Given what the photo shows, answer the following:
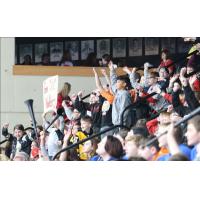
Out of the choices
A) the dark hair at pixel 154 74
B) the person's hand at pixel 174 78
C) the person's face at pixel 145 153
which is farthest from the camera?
the dark hair at pixel 154 74

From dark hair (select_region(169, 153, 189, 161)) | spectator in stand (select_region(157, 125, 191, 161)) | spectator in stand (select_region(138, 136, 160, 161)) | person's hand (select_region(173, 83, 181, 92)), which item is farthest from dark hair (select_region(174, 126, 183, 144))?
person's hand (select_region(173, 83, 181, 92))

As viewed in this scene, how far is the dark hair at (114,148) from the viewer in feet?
52.7

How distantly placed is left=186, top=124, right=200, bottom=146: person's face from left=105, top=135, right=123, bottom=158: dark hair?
3.79 feet

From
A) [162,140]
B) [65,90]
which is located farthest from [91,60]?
[162,140]

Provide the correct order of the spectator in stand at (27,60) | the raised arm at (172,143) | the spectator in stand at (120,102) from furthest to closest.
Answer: the spectator in stand at (27,60) → the spectator in stand at (120,102) → the raised arm at (172,143)

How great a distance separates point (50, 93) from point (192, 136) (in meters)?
4.12

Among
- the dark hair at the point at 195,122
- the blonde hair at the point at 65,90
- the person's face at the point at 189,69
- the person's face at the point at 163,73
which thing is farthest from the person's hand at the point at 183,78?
the blonde hair at the point at 65,90

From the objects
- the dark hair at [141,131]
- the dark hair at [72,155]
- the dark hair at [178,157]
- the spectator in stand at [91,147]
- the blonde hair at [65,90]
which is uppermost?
the blonde hair at [65,90]

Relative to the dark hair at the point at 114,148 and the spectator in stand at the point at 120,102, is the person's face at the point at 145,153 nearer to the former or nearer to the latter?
the dark hair at the point at 114,148

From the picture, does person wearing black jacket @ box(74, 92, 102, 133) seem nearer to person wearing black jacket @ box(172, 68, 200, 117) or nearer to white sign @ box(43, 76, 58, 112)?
white sign @ box(43, 76, 58, 112)

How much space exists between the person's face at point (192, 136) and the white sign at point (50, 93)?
12.4 feet
